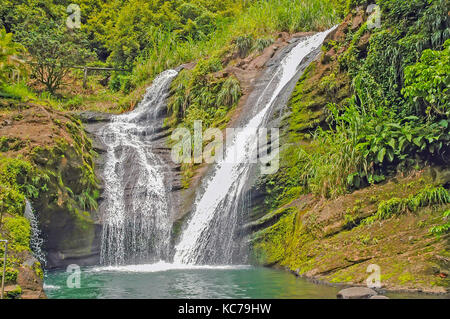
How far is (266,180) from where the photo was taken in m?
12.4

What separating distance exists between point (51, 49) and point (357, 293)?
66.7ft

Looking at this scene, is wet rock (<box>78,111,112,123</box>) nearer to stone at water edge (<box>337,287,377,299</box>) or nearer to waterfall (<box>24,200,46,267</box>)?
waterfall (<box>24,200,46,267</box>)

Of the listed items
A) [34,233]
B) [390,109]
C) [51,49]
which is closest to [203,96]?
[390,109]

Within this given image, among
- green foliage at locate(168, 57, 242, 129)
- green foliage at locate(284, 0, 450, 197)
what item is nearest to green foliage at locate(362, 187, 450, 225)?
green foliage at locate(284, 0, 450, 197)

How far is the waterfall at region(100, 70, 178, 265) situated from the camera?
12.9 meters

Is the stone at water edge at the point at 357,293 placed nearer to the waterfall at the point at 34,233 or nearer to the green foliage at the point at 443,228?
the green foliage at the point at 443,228

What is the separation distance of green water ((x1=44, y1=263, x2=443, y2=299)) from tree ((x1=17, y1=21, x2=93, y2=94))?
1418 centimetres

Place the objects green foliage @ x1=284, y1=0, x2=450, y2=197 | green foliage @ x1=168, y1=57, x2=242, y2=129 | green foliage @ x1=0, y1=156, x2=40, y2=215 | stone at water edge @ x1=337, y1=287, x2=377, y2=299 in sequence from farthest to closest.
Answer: green foliage @ x1=168, y1=57, x2=242, y2=129, green foliage @ x1=0, y1=156, x2=40, y2=215, green foliage @ x1=284, y1=0, x2=450, y2=197, stone at water edge @ x1=337, y1=287, x2=377, y2=299

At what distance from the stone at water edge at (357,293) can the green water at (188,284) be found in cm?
18

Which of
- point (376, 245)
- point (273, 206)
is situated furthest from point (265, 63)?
point (376, 245)

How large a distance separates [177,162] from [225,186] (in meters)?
3.12

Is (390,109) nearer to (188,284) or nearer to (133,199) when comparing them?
(188,284)

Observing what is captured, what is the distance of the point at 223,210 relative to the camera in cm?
1249
